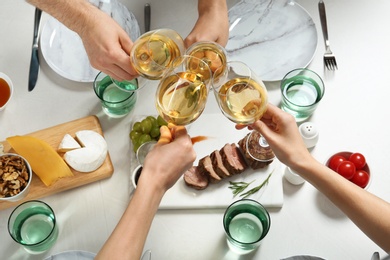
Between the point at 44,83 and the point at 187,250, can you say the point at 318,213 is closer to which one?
the point at 187,250

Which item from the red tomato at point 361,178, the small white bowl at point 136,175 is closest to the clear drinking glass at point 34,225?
the small white bowl at point 136,175

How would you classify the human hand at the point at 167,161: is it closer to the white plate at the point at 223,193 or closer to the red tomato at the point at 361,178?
the white plate at the point at 223,193

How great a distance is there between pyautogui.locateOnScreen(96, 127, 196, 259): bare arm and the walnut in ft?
1.51

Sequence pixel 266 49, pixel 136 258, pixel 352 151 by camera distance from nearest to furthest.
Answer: pixel 136 258
pixel 352 151
pixel 266 49

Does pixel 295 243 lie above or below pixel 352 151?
below

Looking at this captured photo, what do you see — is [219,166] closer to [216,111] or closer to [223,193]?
[223,193]

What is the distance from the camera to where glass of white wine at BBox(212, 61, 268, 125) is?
4.10 ft

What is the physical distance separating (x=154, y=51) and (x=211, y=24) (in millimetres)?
241

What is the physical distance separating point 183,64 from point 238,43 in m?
0.49

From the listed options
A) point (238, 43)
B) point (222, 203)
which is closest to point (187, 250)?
point (222, 203)

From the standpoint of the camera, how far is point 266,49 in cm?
171

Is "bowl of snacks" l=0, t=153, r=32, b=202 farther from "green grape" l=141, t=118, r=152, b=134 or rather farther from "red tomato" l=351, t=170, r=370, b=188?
"red tomato" l=351, t=170, r=370, b=188

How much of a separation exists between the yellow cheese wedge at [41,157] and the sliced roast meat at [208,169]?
424 millimetres

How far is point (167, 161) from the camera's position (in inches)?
48.4
